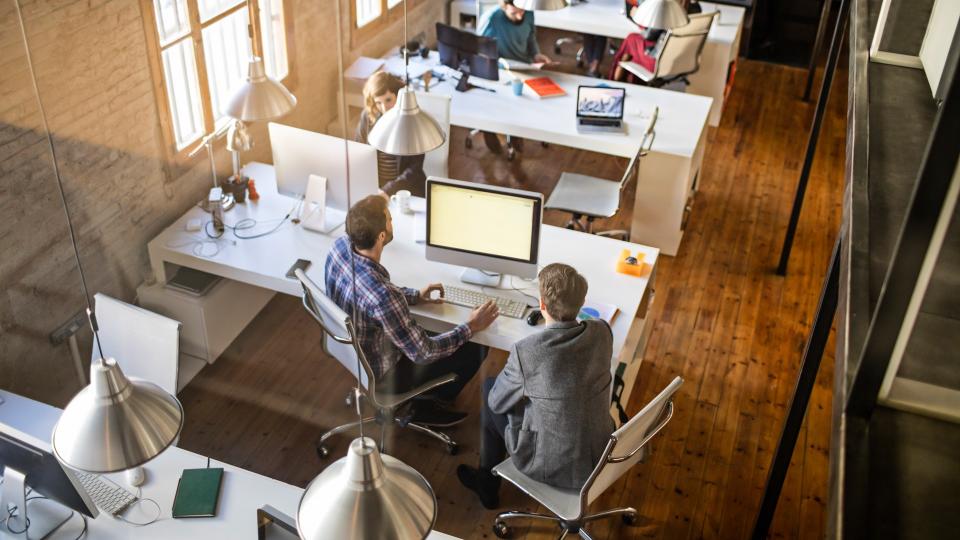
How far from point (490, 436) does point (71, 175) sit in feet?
7.34

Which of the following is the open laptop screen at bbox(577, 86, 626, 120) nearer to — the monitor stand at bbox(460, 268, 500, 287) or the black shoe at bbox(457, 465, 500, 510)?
the monitor stand at bbox(460, 268, 500, 287)

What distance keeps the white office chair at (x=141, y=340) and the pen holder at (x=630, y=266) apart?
2059 mm

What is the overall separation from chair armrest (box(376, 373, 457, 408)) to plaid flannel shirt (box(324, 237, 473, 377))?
112 mm

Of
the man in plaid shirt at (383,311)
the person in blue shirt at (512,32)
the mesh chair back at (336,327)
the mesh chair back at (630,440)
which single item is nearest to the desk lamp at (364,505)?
the mesh chair back at (630,440)

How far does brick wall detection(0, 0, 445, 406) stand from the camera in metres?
3.72

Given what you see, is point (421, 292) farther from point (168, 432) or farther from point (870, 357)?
point (870, 357)

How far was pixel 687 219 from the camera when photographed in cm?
617

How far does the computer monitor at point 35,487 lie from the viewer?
268 centimetres

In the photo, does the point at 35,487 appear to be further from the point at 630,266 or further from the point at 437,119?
the point at 437,119

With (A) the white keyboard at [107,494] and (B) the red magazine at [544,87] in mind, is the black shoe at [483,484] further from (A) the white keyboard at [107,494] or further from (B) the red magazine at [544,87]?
(B) the red magazine at [544,87]

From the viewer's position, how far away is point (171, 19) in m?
4.61

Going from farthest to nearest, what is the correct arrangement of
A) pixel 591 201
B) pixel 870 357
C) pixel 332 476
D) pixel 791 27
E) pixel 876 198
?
pixel 791 27
pixel 591 201
pixel 876 198
pixel 332 476
pixel 870 357

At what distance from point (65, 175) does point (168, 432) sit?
7.42 ft

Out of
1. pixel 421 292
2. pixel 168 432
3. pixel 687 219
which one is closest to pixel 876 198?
pixel 168 432
